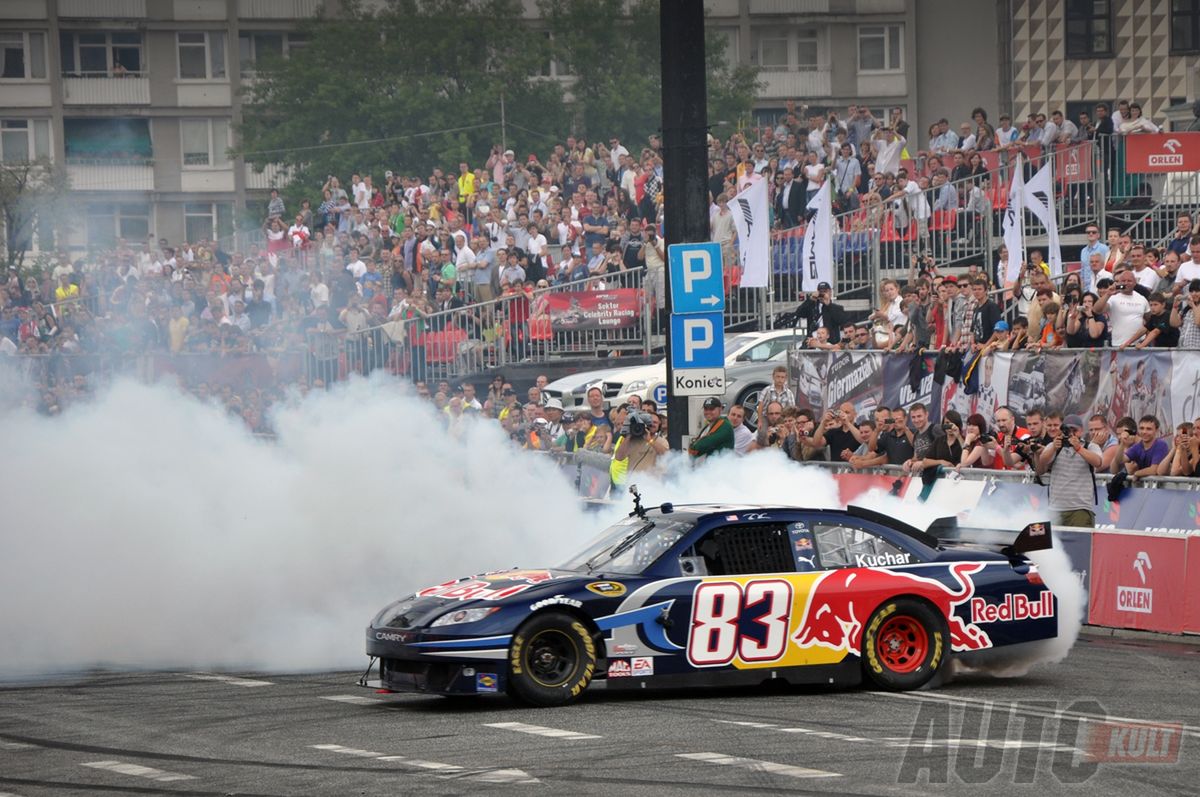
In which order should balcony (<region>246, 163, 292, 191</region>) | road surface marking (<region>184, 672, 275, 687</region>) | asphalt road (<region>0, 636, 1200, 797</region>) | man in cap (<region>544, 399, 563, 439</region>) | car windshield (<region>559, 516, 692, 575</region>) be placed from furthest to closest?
1. balcony (<region>246, 163, 292, 191</region>)
2. man in cap (<region>544, 399, 563, 439</region>)
3. road surface marking (<region>184, 672, 275, 687</region>)
4. car windshield (<region>559, 516, 692, 575</region>)
5. asphalt road (<region>0, 636, 1200, 797</region>)

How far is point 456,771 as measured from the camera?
9.18 metres

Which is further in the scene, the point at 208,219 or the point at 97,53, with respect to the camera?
the point at 97,53

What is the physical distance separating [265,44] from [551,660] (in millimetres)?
53256

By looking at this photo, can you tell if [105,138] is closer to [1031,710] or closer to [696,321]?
[696,321]

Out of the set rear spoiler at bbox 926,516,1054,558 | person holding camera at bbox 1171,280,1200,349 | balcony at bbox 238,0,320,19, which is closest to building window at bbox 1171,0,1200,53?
balcony at bbox 238,0,320,19

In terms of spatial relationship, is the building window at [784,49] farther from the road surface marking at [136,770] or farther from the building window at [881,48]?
the road surface marking at [136,770]

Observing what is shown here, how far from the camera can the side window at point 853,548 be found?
12.1m

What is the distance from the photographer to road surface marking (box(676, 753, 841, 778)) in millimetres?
8969

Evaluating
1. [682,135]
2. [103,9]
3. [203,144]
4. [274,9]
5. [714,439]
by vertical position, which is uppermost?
[274,9]

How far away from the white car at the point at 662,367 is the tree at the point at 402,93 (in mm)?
29466

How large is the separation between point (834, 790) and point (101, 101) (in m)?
56.0

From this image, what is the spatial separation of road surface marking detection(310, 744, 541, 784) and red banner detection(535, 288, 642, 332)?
17.8 m

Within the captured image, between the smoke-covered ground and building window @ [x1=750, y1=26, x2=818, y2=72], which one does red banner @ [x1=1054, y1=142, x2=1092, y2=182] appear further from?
building window @ [x1=750, y1=26, x2=818, y2=72]

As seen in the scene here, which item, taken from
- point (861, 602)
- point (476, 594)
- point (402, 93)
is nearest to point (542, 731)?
point (476, 594)
